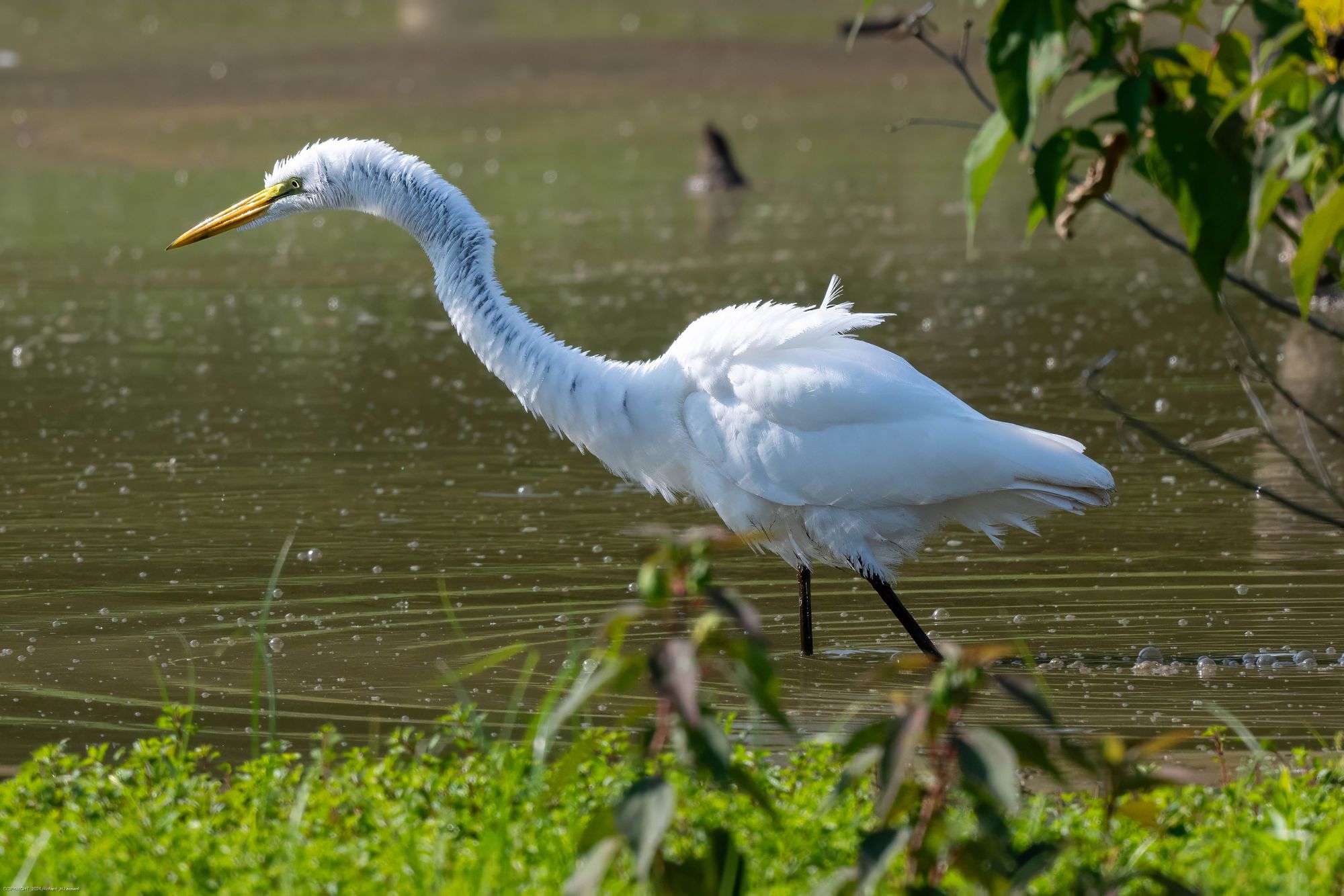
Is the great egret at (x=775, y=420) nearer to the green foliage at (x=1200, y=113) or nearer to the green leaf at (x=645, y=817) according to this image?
the green foliage at (x=1200, y=113)

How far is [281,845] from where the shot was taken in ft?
11.0

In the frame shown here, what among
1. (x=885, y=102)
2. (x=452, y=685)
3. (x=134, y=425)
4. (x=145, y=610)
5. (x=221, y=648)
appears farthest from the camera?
(x=885, y=102)

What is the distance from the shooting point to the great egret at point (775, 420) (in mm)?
5391

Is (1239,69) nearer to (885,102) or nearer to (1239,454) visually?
(1239,454)

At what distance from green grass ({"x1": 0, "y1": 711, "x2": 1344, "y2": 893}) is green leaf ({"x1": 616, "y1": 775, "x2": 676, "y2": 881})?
0.12 metres

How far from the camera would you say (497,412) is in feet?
30.8

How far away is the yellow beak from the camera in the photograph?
5926 millimetres

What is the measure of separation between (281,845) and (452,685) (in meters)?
2.00

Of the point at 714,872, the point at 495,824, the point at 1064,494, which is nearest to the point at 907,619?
the point at 1064,494

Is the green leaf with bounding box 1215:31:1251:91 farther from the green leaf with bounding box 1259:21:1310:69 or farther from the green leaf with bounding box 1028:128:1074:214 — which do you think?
the green leaf with bounding box 1028:128:1074:214

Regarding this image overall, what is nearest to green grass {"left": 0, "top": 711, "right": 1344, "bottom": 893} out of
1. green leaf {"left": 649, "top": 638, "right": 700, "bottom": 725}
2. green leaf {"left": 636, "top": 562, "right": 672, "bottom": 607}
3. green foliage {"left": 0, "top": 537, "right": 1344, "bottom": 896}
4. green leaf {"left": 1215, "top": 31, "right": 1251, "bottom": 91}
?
green foliage {"left": 0, "top": 537, "right": 1344, "bottom": 896}

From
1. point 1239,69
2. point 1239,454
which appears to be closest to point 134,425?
point 1239,454

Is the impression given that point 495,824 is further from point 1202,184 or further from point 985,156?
point 1202,184

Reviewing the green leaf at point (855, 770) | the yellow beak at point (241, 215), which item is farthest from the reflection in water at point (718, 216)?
the green leaf at point (855, 770)
